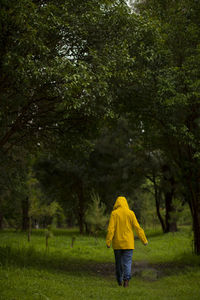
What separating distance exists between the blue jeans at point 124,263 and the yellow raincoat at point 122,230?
0.54 ft

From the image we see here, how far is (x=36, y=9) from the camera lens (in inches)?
354

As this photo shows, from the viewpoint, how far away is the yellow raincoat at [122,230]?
29.0 ft

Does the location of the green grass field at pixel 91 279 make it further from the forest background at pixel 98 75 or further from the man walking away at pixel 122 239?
the forest background at pixel 98 75

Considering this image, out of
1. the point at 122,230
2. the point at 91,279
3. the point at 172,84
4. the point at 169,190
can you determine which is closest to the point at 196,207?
the point at 172,84

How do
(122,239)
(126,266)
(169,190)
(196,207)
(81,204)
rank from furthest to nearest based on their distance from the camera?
(81,204), (169,190), (196,207), (122,239), (126,266)

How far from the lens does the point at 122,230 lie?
352 inches

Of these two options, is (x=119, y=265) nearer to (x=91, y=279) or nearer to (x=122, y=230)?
(x=122, y=230)

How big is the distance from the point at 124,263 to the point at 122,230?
0.74 metres

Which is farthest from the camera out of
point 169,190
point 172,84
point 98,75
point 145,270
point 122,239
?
point 169,190

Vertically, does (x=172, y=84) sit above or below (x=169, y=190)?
above

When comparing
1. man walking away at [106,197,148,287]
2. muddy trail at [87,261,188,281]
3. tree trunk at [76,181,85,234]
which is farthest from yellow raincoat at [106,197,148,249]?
tree trunk at [76,181,85,234]

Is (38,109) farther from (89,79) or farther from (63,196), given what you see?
(63,196)

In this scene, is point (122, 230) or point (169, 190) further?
point (169, 190)

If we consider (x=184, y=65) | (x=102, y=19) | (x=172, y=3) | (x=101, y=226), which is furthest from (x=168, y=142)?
(x=101, y=226)
